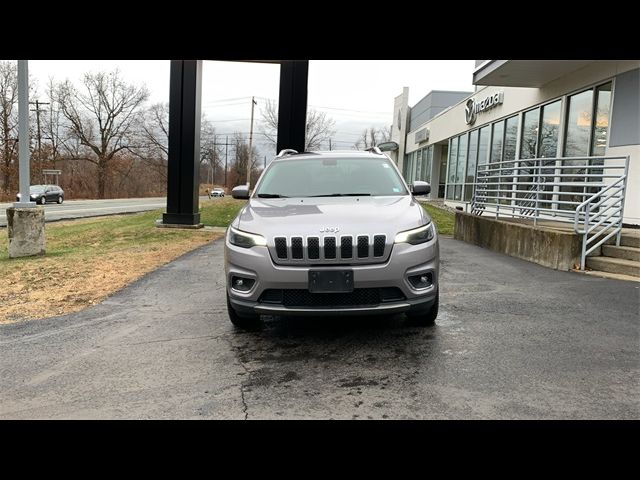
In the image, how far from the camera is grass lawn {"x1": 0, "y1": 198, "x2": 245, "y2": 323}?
6.48 m

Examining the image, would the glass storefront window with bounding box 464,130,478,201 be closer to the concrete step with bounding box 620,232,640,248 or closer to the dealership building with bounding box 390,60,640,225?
the dealership building with bounding box 390,60,640,225

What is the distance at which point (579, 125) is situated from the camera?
1245 cm

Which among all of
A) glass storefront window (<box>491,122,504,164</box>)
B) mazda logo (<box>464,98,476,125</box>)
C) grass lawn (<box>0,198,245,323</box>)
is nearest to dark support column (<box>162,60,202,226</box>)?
grass lawn (<box>0,198,245,323</box>)

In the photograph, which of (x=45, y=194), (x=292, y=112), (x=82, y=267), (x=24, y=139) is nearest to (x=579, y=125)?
(x=292, y=112)

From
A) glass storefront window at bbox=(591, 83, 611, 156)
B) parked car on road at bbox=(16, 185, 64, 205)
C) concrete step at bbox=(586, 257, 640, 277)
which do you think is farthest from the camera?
parked car on road at bbox=(16, 185, 64, 205)

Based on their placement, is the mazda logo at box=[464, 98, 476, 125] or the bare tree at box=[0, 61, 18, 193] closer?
the mazda logo at box=[464, 98, 476, 125]

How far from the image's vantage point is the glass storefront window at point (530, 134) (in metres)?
14.9

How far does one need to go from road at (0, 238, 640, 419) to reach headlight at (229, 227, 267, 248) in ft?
3.17

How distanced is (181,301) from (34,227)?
18.9 ft

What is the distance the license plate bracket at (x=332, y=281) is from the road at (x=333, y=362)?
63 cm

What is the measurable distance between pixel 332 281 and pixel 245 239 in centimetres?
91

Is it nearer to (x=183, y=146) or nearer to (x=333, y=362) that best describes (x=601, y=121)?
(x=333, y=362)

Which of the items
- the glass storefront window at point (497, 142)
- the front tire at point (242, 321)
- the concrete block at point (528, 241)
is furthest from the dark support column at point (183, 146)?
the glass storefront window at point (497, 142)
